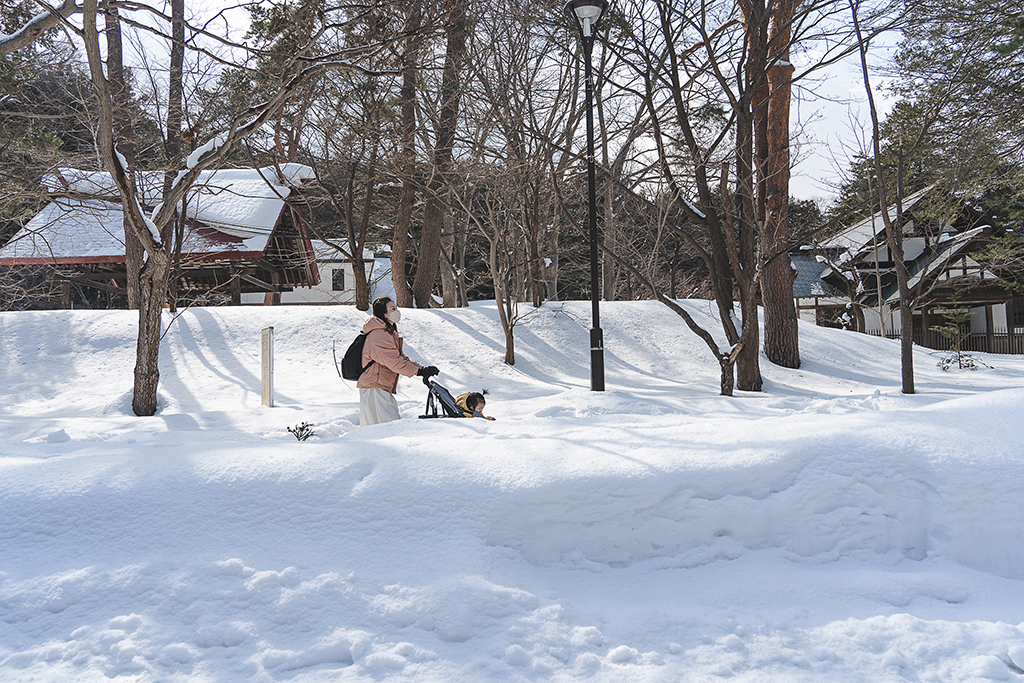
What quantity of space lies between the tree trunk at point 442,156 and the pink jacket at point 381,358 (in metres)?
7.87

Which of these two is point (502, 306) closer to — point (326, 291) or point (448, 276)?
point (448, 276)

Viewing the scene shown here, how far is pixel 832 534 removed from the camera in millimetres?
3172

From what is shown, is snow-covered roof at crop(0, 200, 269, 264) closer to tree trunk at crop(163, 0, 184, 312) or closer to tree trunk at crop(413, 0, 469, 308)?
tree trunk at crop(163, 0, 184, 312)

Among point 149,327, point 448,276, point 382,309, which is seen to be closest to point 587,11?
point 382,309

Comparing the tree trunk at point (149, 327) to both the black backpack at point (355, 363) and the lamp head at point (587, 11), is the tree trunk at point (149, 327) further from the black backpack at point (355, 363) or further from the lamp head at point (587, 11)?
the lamp head at point (587, 11)

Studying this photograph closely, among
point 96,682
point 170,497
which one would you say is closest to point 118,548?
point 170,497

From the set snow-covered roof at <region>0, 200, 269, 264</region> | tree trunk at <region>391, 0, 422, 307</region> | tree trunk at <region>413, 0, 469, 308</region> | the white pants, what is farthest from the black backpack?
snow-covered roof at <region>0, 200, 269, 264</region>

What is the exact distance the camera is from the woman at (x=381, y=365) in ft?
21.3

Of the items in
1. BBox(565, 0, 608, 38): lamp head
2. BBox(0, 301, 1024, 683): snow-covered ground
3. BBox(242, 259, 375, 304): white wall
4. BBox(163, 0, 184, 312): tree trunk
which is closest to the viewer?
BBox(0, 301, 1024, 683): snow-covered ground

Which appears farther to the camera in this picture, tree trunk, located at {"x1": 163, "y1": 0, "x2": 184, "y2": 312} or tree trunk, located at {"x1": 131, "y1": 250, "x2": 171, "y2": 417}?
tree trunk, located at {"x1": 163, "y1": 0, "x2": 184, "y2": 312}

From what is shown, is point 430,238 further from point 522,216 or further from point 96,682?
point 96,682

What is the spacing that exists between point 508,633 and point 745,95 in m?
10.1

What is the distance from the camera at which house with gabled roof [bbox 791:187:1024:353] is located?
28531 mm

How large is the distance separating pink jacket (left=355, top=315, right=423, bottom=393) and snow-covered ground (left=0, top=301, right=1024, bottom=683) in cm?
202
